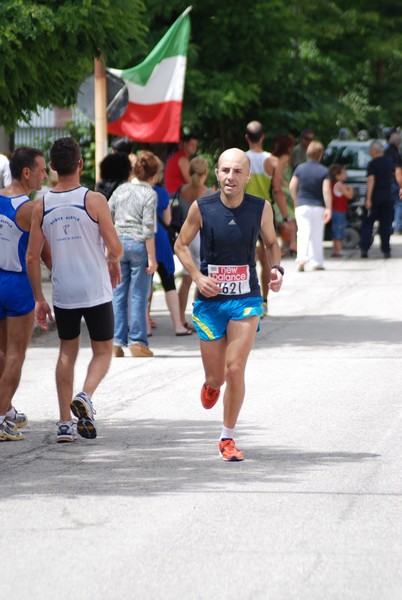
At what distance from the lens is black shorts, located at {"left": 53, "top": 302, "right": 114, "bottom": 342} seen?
344 inches

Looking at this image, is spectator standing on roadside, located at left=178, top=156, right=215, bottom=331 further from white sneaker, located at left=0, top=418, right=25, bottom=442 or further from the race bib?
the race bib

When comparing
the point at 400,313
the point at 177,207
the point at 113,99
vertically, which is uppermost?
the point at 113,99

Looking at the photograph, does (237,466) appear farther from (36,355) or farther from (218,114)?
(218,114)

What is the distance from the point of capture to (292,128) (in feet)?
85.4

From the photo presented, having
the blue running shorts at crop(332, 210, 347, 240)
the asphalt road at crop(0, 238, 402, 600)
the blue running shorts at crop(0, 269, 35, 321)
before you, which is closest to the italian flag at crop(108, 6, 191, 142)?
the asphalt road at crop(0, 238, 402, 600)

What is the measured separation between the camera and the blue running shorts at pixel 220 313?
26.6 feet

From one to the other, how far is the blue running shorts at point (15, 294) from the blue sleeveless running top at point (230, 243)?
1253mm

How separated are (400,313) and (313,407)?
20.7ft

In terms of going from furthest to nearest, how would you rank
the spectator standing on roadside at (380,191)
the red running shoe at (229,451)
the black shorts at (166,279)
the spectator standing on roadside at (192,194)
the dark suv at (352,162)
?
the dark suv at (352,162)
the spectator standing on roadside at (380,191)
the spectator standing on roadside at (192,194)
the black shorts at (166,279)
the red running shoe at (229,451)

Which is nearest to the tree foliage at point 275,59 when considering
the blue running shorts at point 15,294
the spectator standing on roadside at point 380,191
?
the spectator standing on roadside at point 380,191

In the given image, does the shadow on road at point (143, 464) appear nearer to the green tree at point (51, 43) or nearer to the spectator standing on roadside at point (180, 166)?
the green tree at point (51, 43)

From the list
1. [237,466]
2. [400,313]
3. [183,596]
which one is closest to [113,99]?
[400,313]

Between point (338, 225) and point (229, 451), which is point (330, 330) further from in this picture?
point (338, 225)

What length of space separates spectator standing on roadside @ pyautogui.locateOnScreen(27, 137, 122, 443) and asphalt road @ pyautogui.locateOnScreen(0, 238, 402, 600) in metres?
0.30
